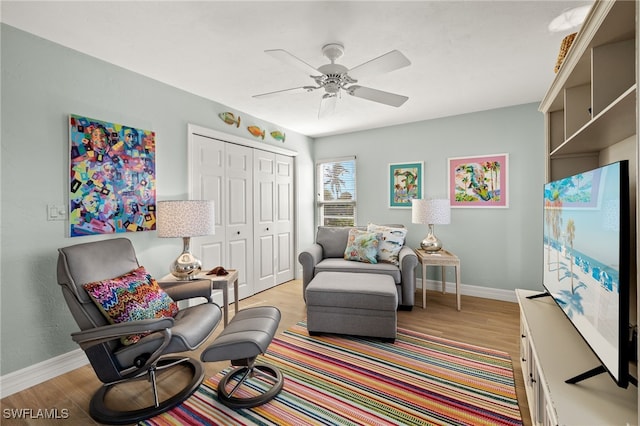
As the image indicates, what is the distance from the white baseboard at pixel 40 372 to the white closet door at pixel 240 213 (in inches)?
61.5

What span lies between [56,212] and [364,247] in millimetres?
2893

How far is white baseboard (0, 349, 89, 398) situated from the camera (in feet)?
6.27

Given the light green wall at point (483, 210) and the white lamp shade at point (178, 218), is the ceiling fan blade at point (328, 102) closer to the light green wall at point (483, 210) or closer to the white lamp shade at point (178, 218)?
the white lamp shade at point (178, 218)

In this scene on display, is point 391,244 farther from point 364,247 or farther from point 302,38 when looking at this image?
point 302,38

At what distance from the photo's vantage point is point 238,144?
145 inches

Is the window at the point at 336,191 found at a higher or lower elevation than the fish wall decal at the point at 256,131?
lower

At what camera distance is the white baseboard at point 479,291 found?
3.57m

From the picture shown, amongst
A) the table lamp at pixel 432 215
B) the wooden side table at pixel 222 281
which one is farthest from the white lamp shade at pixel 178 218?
the table lamp at pixel 432 215

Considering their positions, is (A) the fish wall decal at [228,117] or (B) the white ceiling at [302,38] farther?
(A) the fish wall decal at [228,117]

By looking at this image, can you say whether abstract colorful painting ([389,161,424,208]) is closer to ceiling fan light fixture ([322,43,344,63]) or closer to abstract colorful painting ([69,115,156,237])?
ceiling fan light fixture ([322,43,344,63])

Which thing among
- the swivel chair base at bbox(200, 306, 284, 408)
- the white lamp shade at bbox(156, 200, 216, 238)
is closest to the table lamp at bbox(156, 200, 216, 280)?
the white lamp shade at bbox(156, 200, 216, 238)

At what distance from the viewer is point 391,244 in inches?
141

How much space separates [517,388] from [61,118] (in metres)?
3.69

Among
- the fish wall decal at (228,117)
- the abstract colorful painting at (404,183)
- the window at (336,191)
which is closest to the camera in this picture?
the fish wall decal at (228,117)
